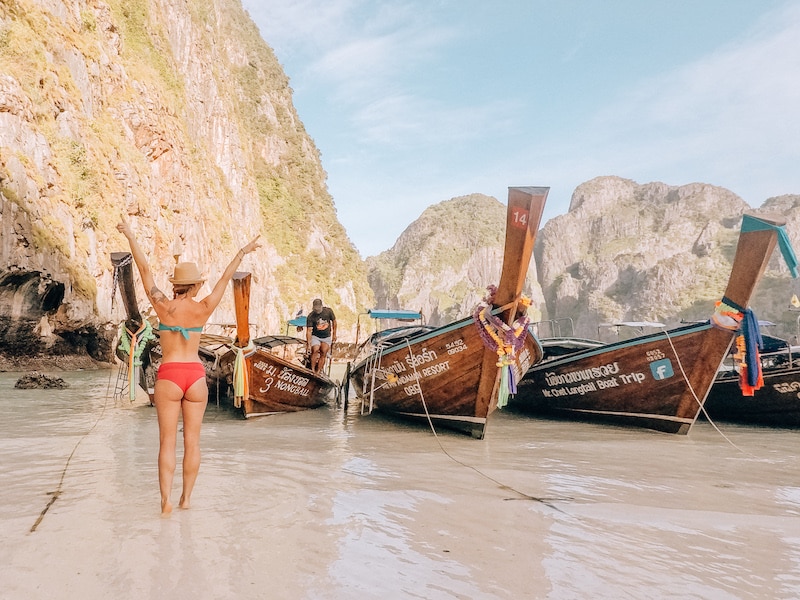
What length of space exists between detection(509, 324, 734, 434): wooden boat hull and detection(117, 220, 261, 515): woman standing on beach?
6923 mm

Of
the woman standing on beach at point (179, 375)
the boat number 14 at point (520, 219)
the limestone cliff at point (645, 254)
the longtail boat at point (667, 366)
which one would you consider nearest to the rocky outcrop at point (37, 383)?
the woman standing on beach at point (179, 375)

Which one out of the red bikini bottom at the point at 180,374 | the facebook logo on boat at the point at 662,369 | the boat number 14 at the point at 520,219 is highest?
the boat number 14 at the point at 520,219

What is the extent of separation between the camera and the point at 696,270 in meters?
98.9

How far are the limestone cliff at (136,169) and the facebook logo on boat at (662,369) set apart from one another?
1680 cm

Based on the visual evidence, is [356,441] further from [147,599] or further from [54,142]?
[54,142]

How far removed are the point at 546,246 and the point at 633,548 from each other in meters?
128

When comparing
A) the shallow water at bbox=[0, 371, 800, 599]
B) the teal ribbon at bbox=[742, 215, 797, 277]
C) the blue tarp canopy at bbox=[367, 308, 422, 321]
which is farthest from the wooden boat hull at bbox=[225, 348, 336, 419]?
the teal ribbon at bbox=[742, 215, 797, 277]

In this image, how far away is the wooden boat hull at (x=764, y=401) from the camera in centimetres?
905

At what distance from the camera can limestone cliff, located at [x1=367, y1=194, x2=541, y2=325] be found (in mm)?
110500

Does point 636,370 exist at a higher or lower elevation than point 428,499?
higher

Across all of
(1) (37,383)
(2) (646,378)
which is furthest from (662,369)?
(1) (37,383)

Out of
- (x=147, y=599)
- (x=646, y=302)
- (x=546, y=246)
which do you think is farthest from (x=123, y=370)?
(x=546, y=246)

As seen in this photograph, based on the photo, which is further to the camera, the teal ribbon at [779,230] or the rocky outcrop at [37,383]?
the rocky outcrop at [37,383]

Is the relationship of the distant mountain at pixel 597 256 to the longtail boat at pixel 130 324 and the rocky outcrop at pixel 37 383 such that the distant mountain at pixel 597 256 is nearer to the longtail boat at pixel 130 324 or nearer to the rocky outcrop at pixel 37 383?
the rocky outcrop at pixel 37 383
